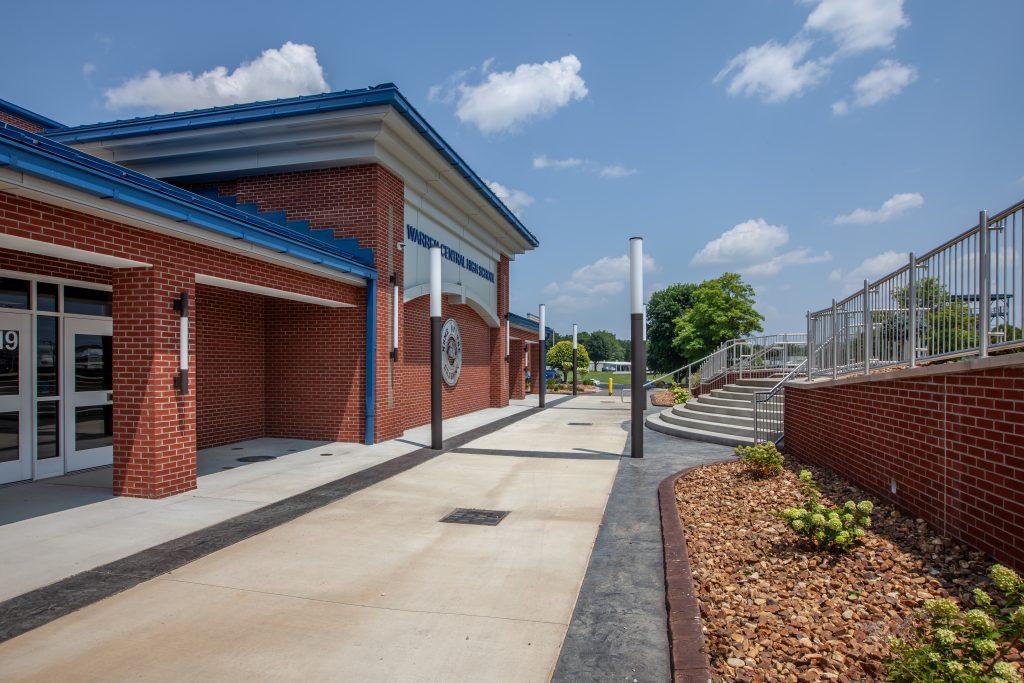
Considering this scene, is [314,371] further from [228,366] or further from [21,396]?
[21,396]

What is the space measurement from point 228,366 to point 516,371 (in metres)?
17.3

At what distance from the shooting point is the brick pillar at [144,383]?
23.6 ft

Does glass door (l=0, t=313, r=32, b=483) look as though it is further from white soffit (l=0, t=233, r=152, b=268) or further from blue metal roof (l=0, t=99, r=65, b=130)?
blue metal roof (l=0, t=99, r=65, b=130)

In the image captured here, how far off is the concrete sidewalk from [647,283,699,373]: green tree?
60788mm

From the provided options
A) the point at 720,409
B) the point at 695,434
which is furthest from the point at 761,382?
the point at 695,434

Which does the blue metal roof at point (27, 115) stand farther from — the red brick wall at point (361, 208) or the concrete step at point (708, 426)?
the concrete step at point (708, 426)

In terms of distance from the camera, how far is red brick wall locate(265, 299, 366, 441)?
12.0 meters

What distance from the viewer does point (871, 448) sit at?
630 centimetres

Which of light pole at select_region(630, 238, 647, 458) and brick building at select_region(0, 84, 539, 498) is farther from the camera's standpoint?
light pole at select_region(630, 238, 647, 458)

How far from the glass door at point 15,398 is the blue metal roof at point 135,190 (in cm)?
301

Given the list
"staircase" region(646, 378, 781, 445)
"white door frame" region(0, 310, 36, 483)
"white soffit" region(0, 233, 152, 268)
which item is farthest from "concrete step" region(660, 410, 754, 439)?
"white door frame" region(0, 310, 36, 483)

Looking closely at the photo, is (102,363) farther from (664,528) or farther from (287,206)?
(664,528)

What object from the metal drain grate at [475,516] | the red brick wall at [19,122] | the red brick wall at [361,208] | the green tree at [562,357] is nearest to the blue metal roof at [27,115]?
the red brick wall at [19,122]

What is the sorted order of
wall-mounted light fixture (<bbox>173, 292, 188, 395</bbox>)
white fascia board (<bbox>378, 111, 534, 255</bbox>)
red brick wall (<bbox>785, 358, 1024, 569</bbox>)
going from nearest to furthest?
red brick wall (<bbox>785, 358, 1024, 569</bbox>), wall-mounted light fixture (<bbox>173, 292, 188, 395</bbox>), white fascia board (<bbox>378, 111, 534, 255</bbox>)
